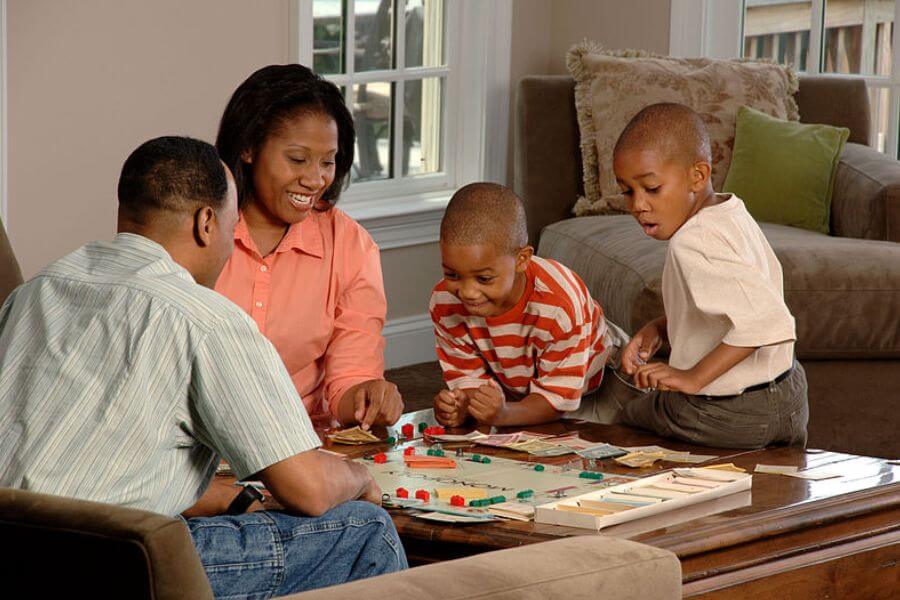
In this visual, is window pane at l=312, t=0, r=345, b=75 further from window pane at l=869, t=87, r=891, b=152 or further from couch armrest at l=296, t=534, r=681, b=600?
couch armrest at l=296, t=534, r=681, b=600

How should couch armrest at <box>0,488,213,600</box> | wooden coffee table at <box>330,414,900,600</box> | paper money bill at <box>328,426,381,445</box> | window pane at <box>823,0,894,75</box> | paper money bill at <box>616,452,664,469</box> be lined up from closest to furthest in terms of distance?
couch armrest at <box>0,488,213,600</box> < wooden coffee table at <box>330,414,900,600</box> < paper money bill at <box>616,452,664,469</box> < paper money bill at <box>328,426,381,445</box> < window pane at <box>823,0,894,75</box>

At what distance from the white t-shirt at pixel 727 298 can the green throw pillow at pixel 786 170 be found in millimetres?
1758

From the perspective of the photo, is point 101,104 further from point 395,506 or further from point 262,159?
point 395,506

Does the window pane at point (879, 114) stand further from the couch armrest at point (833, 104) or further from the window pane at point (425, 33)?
the window pane at point (425, 33)

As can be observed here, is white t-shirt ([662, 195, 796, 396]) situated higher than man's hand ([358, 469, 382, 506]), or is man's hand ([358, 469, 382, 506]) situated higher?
white t-shirt ([662, 195, 796, 396])

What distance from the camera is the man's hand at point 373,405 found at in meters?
2.37

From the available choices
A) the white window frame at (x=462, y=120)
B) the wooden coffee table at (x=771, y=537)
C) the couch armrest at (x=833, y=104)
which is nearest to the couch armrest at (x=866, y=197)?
the couch armrest at (x=833, y=104)

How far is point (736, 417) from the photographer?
233cm

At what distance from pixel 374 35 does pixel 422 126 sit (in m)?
0.42

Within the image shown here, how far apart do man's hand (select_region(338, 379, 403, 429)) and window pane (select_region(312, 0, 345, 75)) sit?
7.52 feet

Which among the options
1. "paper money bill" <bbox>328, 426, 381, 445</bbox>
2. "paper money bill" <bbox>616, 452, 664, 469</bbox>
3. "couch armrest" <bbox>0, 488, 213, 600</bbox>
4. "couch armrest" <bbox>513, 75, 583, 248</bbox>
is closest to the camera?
"couch armrest" <bbox>0, 488, 213, 600</bbox>

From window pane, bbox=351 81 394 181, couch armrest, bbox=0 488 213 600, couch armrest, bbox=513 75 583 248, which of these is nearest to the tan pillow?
couch armrest, bbox=513 75 583 248

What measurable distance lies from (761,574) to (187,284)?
2.65 ft

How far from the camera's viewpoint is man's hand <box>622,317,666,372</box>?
247cm
